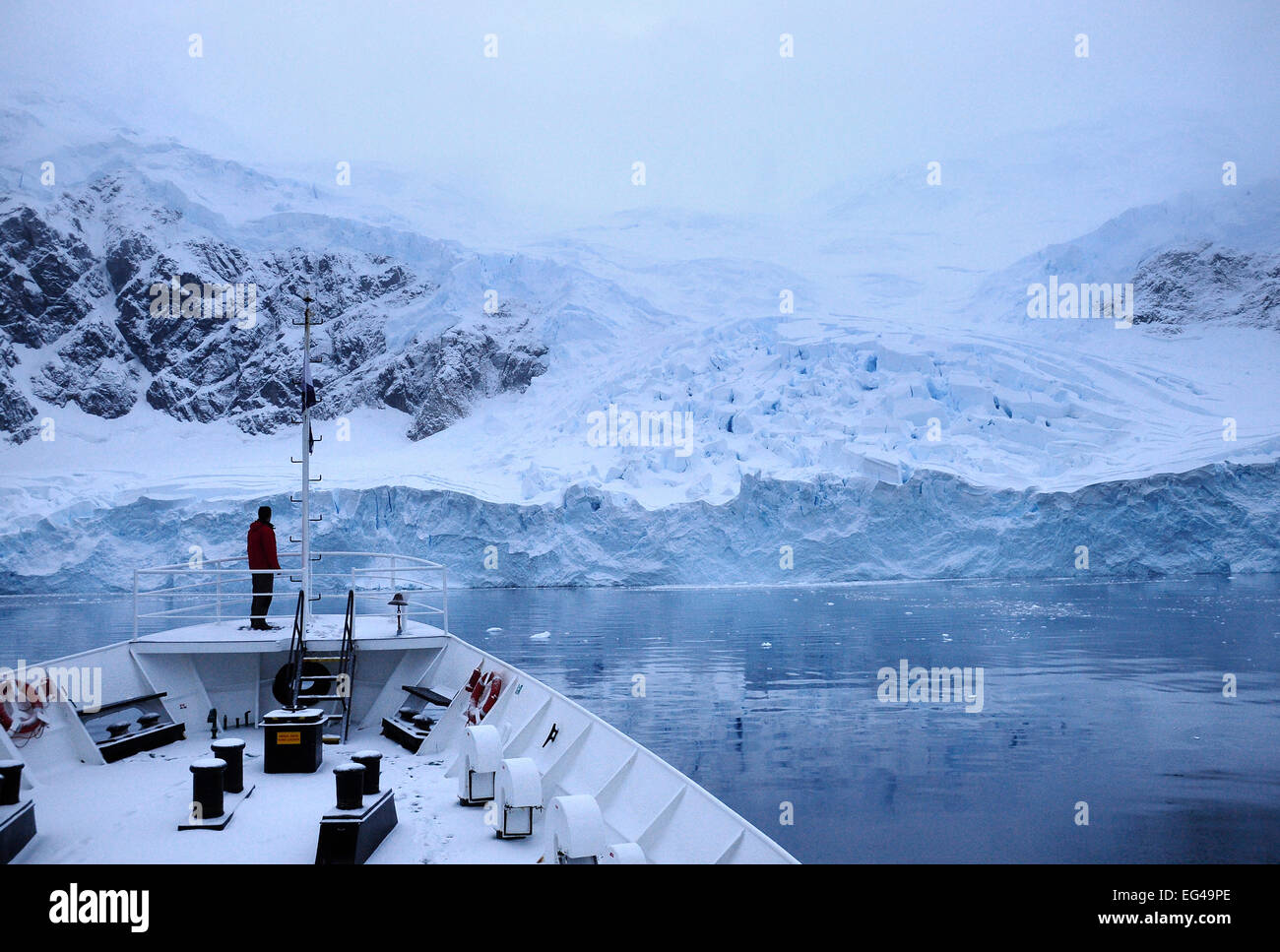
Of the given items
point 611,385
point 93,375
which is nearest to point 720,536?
point 611,385

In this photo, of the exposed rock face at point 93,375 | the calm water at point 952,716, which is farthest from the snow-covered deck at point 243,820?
the exposed rock face at point 93,375

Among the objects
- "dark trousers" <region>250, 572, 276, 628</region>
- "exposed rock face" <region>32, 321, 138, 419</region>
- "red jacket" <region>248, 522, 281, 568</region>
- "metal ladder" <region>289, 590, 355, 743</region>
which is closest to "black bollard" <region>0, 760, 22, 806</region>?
"metal ladder" <region>289, 590, 355, 743</region>

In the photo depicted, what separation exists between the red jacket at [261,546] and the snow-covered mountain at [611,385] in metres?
18.3

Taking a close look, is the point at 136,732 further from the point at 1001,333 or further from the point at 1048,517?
the point at 1001,333

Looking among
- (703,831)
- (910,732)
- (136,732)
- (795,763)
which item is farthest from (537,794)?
(910,732)

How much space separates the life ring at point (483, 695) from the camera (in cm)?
510

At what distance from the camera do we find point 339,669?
18.3 ft

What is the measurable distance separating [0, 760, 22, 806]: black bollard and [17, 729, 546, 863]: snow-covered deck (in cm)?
19

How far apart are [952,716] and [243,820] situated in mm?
7973

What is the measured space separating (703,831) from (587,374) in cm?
3988

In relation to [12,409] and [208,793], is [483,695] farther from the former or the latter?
[12,409]

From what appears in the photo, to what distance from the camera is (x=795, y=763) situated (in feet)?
25.8

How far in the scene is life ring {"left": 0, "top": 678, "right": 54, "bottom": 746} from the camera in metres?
4.41
